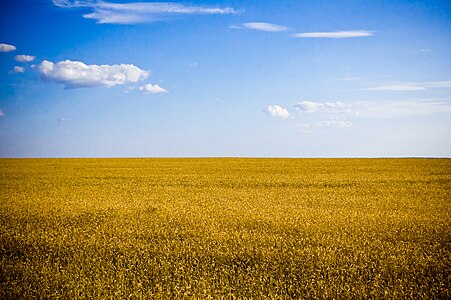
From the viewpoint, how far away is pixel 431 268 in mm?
7137

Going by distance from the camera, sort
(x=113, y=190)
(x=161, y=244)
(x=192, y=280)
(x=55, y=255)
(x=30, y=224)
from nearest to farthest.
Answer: (x=192, y=280), (x=55, y=255), (x=161, y=244), (x=30, y=224), (x=113, y=190)

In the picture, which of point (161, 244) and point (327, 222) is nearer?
point (161, 244)

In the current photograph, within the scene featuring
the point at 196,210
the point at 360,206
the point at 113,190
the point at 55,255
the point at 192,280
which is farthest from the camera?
the point at 113,190

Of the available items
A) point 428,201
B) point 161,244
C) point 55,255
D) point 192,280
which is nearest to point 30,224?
point 55,255

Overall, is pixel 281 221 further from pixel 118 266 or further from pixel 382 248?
pixel 118 266

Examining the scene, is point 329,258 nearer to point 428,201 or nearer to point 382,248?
point 382,248

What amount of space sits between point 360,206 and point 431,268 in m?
7.25

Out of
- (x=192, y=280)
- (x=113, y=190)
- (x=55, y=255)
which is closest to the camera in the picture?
(x=192, y=280)

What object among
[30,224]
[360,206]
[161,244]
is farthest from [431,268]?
[30,224]

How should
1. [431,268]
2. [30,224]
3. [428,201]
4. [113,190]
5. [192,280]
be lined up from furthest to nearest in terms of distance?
[113,190], [428,201], [30,224], [431,268], [192,280]

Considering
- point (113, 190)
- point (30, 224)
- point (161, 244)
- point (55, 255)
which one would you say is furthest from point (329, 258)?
point (113, 190)

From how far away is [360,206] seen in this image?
14.3 meters

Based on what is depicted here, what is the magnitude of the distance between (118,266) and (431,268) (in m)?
6.13

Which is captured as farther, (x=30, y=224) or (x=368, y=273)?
(x=30, y=224)
